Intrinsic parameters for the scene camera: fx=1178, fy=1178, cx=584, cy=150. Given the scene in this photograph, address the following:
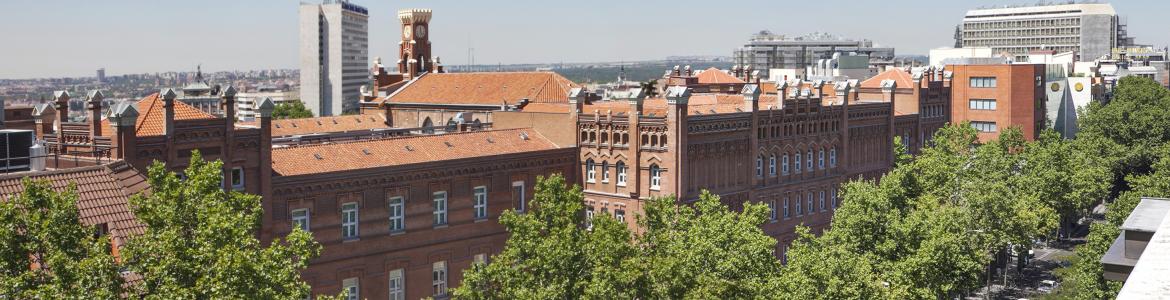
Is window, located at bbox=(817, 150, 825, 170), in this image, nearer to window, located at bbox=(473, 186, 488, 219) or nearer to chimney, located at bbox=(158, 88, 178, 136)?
window, located at bbox=(473, 186, 488, 219)

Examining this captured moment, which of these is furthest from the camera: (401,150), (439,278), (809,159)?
(809,159)

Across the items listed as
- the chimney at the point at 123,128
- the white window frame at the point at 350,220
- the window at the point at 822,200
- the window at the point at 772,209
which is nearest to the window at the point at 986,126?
the window at the point at 822,200

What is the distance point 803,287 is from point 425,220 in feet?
84.5

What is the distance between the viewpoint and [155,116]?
192 feet

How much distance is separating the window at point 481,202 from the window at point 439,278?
3.83 m

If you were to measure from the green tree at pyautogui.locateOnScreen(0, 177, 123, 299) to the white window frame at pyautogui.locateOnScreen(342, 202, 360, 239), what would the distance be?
28.8 metres

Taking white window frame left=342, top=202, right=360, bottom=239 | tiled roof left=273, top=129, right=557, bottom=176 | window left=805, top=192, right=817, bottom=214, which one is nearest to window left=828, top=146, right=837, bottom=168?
window left=805, top=192, right=817, bottom=214

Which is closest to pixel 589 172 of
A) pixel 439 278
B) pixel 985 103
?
pixel 439 278

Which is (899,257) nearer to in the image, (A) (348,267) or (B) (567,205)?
(B) (567,205)

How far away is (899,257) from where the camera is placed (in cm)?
6138

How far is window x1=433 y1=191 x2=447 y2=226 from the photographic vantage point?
68625 millimetres

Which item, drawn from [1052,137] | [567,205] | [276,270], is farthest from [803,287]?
[1052,137]

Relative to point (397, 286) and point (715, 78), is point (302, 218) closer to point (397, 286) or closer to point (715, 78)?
point (397, 286)

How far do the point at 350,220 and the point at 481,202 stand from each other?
9.47 meters
